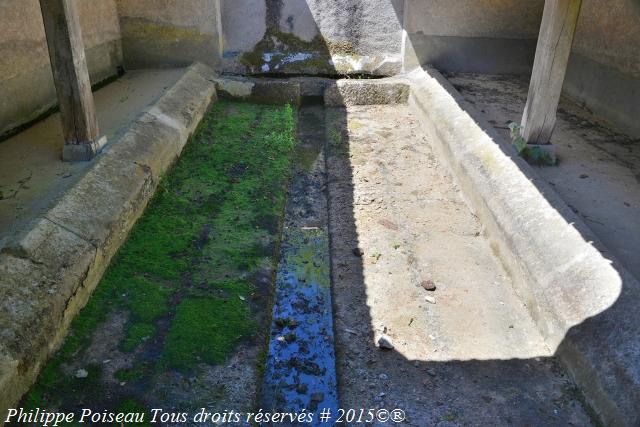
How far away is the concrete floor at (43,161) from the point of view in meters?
3.82

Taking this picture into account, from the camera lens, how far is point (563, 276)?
11.7 feet

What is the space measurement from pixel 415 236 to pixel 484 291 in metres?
0.96

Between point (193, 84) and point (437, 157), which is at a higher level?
point (193, 84)

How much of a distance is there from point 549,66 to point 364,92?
3898 mm

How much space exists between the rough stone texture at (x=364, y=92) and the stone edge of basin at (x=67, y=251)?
380 cm

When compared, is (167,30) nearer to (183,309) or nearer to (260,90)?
(260,90)

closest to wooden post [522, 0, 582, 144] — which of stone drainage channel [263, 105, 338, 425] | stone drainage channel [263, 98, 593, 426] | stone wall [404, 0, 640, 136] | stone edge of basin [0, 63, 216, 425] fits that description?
stone drainage channel [263, 98, 593, 426]

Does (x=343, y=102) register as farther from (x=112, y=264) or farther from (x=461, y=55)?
(x=112, y=264)

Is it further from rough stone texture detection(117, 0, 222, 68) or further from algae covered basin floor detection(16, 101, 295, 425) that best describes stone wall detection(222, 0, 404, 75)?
algae covered basin floor detection(16, 101, 295, 425)

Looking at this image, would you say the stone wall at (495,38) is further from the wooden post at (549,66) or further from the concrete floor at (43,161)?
the concrete floor at (43,161)

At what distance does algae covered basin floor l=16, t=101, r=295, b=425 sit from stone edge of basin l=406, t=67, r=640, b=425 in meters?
1.96

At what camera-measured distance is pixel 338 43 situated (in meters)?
Result: 9.17

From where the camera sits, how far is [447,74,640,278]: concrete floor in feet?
14.3

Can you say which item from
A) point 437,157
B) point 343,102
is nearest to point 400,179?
point 437,157
